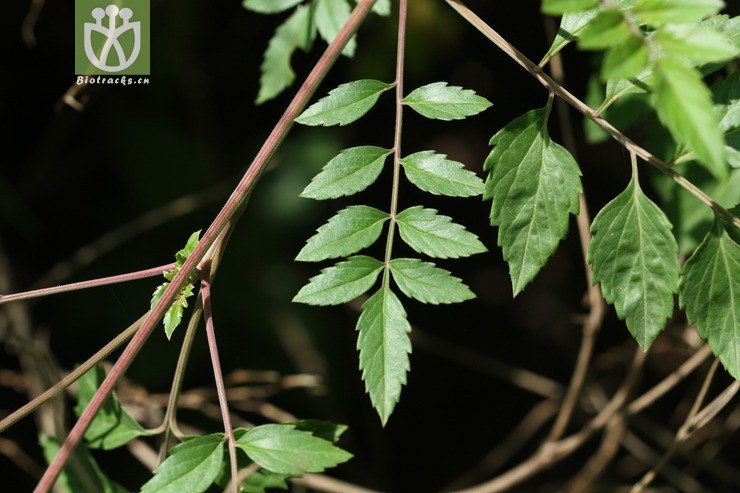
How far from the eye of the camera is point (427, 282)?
113 centimetres

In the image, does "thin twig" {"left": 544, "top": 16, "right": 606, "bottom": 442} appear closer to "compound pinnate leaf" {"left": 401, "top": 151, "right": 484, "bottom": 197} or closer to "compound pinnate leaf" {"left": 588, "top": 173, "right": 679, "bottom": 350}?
"compound pinnate leaf" {"left": 588, "top": 173, "right": 679, "bottom": 350}

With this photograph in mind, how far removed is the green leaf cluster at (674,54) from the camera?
0.77 m

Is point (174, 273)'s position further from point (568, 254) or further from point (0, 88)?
point (568, 254)

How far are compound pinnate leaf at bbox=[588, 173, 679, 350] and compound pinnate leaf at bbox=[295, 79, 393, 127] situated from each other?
0.39 metres

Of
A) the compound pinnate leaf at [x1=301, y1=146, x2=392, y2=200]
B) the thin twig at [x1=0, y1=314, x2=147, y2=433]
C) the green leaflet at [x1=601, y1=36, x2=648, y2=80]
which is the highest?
the green leaflet at [x1=601, y1=36, x2=648, y2=80]

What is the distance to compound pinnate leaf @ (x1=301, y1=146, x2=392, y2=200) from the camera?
1.14 meters

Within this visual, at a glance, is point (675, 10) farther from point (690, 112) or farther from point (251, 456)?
point (251, 456)

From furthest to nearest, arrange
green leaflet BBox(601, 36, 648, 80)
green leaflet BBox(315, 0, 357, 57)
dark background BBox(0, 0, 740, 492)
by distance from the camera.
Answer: dark background BBox(0, 0, 740, 492) < green leaflet BBox(315, 0, 357, 57) < green leaflet BBox(601, 36, 648, 80)

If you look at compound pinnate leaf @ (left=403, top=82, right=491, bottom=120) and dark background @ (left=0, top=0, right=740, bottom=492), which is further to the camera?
dark background @ (left=0, top=0, right=740, bottom=492)

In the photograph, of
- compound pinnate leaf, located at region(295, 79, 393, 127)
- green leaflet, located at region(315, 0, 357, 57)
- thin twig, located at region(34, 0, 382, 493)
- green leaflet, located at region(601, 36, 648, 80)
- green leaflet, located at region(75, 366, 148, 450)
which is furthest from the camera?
green leaflet, located at region(315, 0, 357, 57)

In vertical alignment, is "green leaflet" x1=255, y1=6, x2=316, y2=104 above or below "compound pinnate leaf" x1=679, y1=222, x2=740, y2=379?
above

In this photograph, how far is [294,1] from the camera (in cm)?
157

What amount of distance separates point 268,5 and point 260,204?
1.16 meters

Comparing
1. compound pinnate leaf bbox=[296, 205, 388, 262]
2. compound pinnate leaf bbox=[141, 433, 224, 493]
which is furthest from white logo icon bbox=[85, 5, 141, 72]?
compound pinnate leaf bbox=[141, 433, 224, 493]
